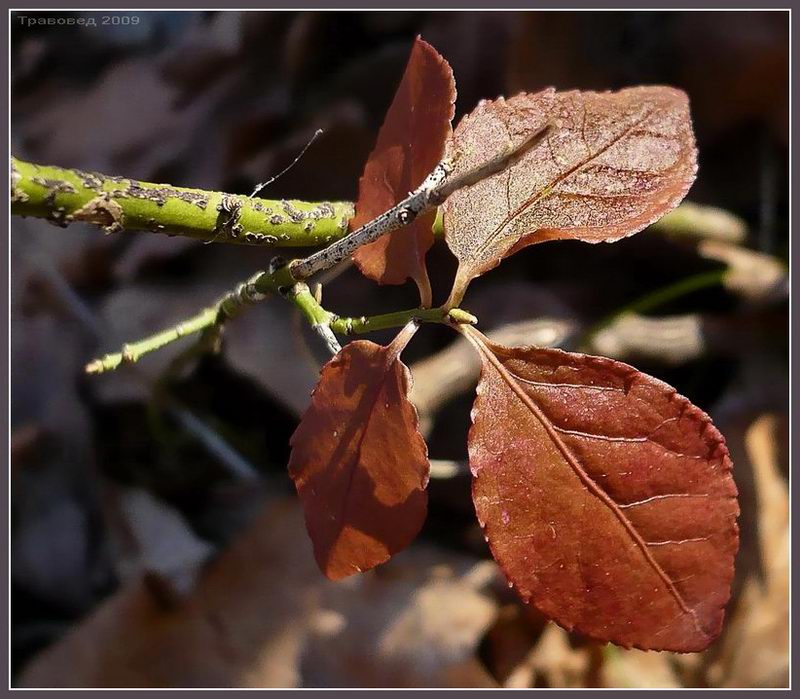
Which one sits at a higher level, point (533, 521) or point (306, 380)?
point (533, 521)

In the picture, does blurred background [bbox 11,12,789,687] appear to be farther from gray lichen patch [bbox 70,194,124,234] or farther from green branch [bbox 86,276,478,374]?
gray lichen patch [bbox 70,194,124,234]

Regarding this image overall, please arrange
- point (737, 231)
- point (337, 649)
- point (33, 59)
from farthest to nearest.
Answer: point (33, 59) → point (737, 231) → point (337, 649)

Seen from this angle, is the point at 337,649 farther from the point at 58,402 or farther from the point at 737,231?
the point at 737,231

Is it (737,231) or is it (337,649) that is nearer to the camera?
(337,649)

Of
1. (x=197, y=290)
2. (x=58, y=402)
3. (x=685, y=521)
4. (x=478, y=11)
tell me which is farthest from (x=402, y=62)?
(x=685, y=521)

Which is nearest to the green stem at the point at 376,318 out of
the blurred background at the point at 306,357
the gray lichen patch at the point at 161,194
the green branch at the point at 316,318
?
the green branch at the point at 316,318

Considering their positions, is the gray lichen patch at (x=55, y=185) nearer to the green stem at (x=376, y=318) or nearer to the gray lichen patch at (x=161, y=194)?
the gray lichen patch at (x=161, y=194)

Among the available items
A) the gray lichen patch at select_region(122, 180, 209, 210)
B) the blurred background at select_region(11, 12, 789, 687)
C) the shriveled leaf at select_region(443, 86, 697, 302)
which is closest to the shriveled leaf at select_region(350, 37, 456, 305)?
the shriveled leaf at select_region(443, 86, 697, 302)
